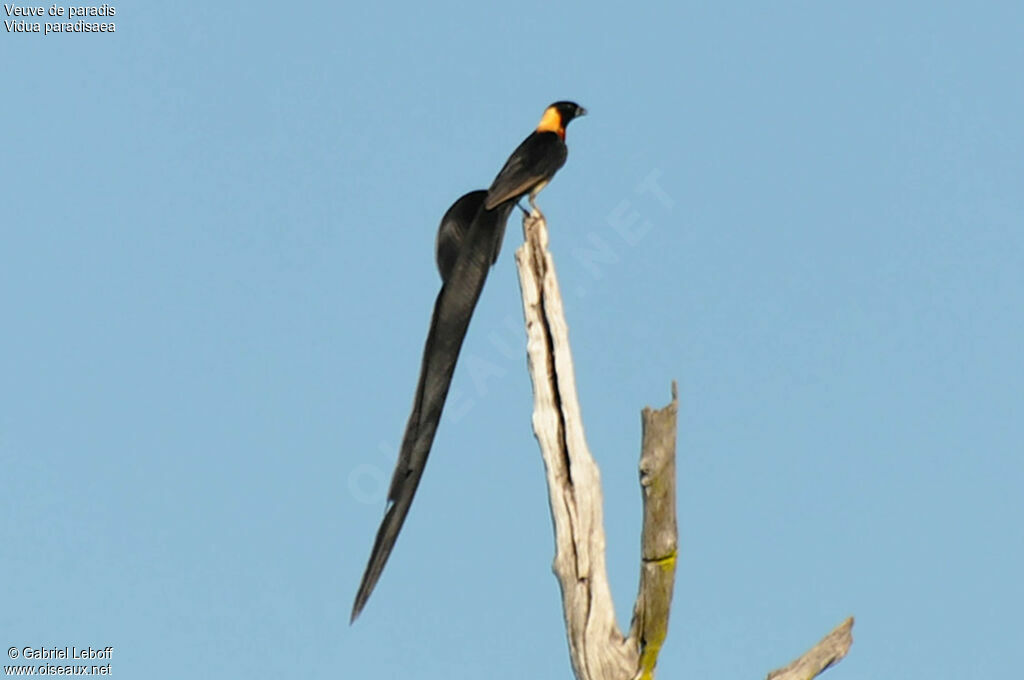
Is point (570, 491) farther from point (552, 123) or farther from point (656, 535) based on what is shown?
point (552, 123)

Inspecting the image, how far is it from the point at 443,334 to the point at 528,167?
3.07ft

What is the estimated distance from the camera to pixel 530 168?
671 cm

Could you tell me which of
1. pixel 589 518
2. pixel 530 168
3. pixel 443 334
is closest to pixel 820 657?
pixel 589 518

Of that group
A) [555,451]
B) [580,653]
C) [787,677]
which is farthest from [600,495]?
[787,677]

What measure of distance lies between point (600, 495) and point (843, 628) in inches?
46.4

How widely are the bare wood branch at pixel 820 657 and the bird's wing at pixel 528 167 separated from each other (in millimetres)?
2429

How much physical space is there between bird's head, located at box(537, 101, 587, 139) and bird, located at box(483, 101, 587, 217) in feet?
0.06

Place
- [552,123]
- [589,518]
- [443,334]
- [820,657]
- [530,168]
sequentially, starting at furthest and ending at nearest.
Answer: [552,123] < [530,168] < [443,334] < [589,518] < [820,657]

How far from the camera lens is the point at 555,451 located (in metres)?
6.24

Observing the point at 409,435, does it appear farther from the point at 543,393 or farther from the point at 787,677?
the point at 787,677

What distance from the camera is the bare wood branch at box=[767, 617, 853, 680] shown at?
19.6ft

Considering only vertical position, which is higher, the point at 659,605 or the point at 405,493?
the point at 405,493

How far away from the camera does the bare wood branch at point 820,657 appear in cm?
596

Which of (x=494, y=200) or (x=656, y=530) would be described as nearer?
(x=656, y=530)
